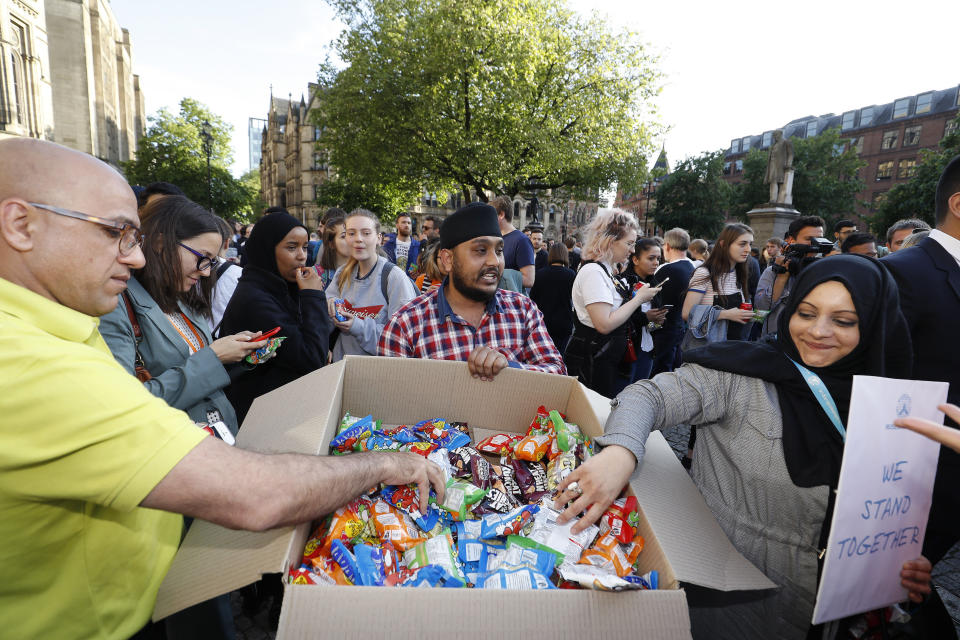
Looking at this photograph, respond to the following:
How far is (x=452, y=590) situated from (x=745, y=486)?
1.21 meters

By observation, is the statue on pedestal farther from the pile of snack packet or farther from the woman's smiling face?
the pile of snack packet

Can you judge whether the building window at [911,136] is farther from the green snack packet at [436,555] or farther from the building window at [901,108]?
the green snack packet at [436,555]

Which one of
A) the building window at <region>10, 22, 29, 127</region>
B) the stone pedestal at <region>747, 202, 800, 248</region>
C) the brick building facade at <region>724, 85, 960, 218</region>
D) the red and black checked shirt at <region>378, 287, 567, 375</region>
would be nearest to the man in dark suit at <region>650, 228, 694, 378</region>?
the red and black checked shirt at <region>378, 287, 567, 375</region>

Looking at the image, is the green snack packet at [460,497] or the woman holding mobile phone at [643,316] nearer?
the green snack packet at [460,497]

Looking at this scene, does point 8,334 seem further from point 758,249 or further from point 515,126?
point 515,126

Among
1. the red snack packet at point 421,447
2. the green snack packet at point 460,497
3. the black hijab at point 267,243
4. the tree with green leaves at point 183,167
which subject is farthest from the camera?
the tree with green leaves at point 183,167

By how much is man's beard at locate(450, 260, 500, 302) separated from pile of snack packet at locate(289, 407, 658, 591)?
122 centimetres

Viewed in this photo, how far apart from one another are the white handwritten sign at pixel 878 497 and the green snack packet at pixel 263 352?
8.24 ft

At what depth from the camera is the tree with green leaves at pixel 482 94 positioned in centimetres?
1642

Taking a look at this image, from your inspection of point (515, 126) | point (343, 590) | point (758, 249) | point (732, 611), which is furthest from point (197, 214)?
point (515, 126)

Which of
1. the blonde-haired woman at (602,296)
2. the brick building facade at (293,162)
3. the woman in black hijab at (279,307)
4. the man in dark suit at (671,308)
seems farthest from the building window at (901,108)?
the woman in black hijab at (279,307)

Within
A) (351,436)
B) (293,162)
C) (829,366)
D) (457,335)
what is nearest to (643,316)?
(457,335)

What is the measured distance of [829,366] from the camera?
5.49 feet

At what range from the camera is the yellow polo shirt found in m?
0.83
